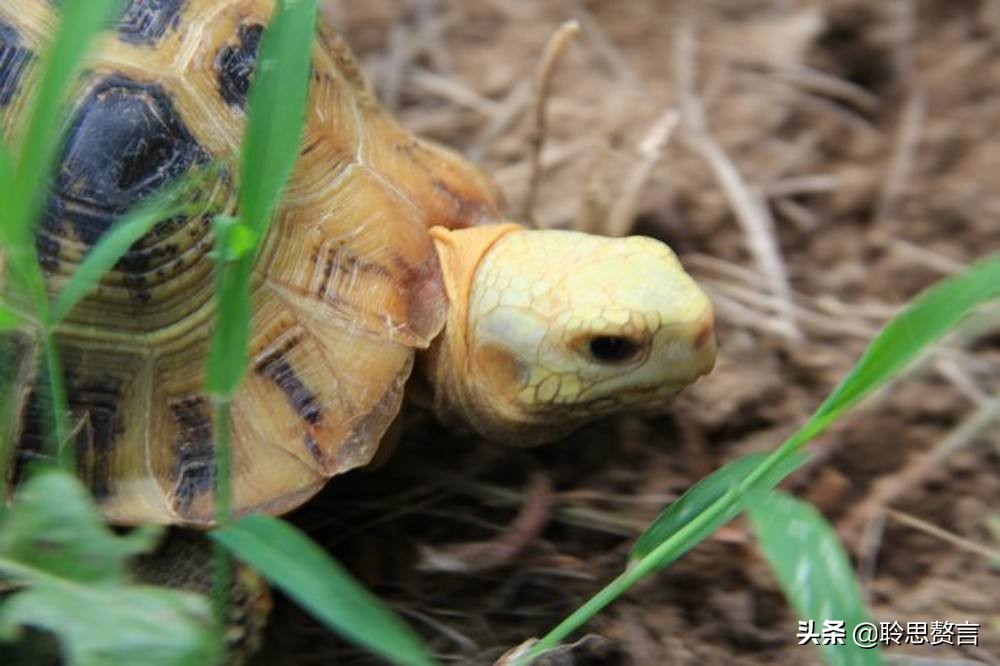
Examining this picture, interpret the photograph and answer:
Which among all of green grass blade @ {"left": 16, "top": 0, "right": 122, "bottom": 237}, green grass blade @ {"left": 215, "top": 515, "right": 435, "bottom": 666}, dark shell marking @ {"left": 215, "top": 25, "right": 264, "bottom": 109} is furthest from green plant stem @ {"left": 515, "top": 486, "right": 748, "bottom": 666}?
dark shell marking @ {"left": 215, "top": 25, "right": 264, "bottom": 109}

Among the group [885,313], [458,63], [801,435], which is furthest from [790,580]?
[458,63]

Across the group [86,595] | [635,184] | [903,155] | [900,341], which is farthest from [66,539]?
[903,155]

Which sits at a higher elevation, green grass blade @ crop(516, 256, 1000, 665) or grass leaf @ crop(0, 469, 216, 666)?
green grass blade @ crop(516, 256, 1000, 665)

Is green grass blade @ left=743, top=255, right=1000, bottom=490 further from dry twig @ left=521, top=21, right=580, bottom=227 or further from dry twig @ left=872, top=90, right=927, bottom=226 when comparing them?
dry twig @ left=872, top=90, right=927, bottom=226

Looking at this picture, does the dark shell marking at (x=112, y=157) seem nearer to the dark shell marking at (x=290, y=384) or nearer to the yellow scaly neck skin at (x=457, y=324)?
the dark shell marking at (x=290, y=384)

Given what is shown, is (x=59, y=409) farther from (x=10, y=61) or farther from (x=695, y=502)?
(x=695, y=502)

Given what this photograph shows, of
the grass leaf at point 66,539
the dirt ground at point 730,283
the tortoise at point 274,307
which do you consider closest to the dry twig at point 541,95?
the dirt ground at point 730,283

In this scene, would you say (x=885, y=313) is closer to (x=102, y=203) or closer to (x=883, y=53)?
(x=883, y=53)
